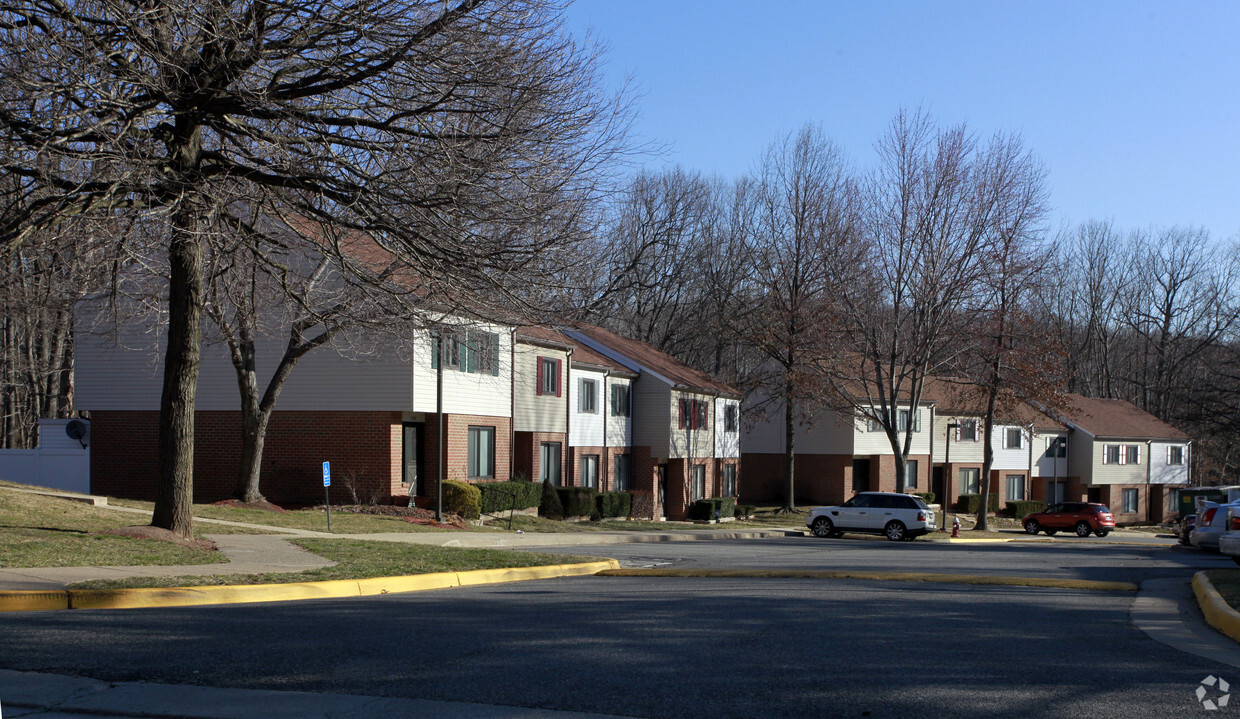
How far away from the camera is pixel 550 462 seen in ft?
128

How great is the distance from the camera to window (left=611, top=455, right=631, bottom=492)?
4471 centimetres

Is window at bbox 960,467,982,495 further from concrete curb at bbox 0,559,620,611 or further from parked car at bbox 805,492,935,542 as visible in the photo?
concrete curb at bbox 0,559,620,611

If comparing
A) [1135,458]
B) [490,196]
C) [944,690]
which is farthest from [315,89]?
[1135,458]


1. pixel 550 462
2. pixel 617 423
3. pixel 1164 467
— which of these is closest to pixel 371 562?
pixel 550 462

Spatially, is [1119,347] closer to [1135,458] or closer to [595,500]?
[1135,458]

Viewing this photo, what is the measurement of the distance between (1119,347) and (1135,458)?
19.7m

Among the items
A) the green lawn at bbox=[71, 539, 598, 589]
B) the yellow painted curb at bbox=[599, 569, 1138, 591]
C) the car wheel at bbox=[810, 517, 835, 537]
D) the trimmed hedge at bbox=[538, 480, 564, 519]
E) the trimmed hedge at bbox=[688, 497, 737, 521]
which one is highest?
the green lawn at bbox=[71, 539, 598, 589]

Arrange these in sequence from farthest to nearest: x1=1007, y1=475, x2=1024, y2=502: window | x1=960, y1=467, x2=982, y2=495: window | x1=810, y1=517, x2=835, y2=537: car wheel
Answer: x1=1007, y1=475, x2=1024, y2=502: window, x1=960, y1=467, x2=982, y2=495: window, x1=810, y1=517, x2=835, y2=537: car wheel

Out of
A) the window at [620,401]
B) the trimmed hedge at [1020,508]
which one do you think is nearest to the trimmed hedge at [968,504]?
the trimmed hedge at [1020,508]

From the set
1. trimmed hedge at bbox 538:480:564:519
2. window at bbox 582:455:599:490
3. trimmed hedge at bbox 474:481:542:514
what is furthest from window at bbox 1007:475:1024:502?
trimmed hedge at bbox 474:481:542:514

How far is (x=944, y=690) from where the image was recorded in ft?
23.8

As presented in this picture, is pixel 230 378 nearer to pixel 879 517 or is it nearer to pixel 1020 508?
pixel 879 517

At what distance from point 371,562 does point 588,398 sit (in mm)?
25880

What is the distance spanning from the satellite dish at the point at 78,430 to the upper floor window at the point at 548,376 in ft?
46.3
